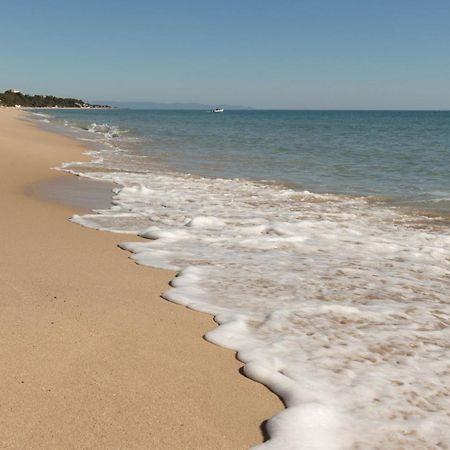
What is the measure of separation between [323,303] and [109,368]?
2.05 meters

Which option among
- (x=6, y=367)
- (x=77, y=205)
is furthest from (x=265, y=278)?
(x=77, y=205)

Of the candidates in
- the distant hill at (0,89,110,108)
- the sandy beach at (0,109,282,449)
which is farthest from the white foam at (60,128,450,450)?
the distant hill at (0,89,110,108)

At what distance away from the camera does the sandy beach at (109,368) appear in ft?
8.89

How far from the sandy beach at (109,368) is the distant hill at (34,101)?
109 m

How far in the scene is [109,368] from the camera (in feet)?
11.0

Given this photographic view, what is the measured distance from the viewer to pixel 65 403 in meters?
2.89

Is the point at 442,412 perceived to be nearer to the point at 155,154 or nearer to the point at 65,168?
the point at 65,168

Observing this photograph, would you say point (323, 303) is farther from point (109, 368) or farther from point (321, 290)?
point (109, 368)

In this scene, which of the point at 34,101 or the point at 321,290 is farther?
the point at 34,101

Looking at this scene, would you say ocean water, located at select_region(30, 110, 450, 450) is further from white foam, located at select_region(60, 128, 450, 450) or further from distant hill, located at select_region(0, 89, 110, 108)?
distant hill, located at select_region(0, 89, 110, 108)

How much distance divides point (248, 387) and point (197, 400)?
37 cm

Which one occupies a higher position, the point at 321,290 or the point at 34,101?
the point at 34,101

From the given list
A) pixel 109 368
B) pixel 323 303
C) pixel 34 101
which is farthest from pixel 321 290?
pixel 34 101

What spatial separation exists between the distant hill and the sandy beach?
357 feet
